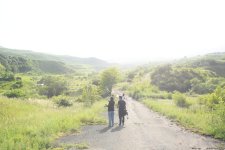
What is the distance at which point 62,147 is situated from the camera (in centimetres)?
1877

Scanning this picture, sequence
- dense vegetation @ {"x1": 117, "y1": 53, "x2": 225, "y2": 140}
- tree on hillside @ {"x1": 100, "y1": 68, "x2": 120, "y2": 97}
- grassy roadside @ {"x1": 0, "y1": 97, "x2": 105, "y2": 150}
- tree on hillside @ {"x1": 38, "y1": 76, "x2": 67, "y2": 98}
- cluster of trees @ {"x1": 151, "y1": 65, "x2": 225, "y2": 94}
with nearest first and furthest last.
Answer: grassy roadside @ {"x1": 0, "y1": 97, "x2": 105, "y2": 150}, dense vegetation @ {"x1": 117, "y1": 53, "x2": 225, "y2": 140}, tree on hillside @ {"x1": 38, "y1": 76, "x2": 67, "y2": 98}, tree on hillside @ {"x1": 100, "y1": 68, "x2": 120, "y2": 97}, cluster of trees @ {"x1": 151, "y1": 65, "x2": 225, "y2": 94}

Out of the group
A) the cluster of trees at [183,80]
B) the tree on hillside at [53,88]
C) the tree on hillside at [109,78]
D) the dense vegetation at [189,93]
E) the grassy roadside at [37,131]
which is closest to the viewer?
the grassy roadside at [37,131]

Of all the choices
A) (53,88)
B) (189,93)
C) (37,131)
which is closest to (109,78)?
(53,88)

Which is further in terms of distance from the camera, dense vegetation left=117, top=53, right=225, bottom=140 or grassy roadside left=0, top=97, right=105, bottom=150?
dense vegetation left=117, top=53, right=225, bottom=140

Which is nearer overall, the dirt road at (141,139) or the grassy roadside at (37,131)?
the grassy roadside at (37,131)

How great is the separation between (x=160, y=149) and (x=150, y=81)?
10826 centimetres

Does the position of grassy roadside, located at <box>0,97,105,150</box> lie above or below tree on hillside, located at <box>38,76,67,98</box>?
above

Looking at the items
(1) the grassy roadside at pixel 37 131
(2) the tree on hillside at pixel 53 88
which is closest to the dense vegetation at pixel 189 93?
(1) the grassy roadside at pixel 37 131

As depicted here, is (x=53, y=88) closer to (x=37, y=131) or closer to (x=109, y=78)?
(x=109, y=78)

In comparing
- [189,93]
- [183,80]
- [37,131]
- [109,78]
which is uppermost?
[109,78]

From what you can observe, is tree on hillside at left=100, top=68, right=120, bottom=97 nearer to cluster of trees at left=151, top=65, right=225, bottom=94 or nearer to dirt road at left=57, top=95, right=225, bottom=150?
cluster of trees at left=151, top=65, right=225, bottom=94

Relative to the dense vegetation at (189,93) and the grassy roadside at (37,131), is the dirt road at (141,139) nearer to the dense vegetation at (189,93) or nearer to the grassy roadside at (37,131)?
the grassy roadside at (37,131)

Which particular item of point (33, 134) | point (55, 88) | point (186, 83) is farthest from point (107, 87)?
point (33, 134)

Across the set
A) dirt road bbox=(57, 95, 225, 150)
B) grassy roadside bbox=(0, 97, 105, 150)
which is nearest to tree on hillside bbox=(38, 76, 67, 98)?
grassy roadside bbox=(0, 97, 105, 150)
